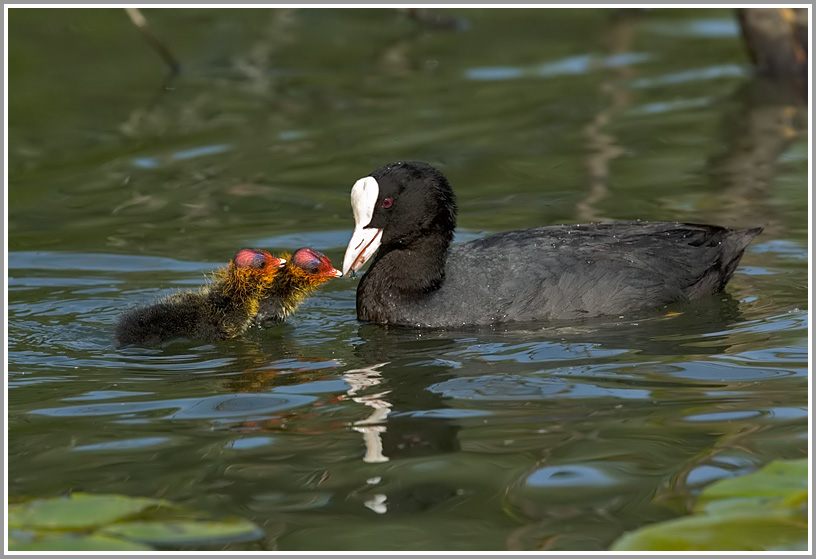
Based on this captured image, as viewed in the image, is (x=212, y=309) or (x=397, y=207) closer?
(x=212, y=309)

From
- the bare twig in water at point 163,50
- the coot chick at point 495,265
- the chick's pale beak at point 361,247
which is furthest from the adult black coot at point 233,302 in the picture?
the bare twig in water at point 163,50

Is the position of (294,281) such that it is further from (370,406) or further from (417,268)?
(370,406)

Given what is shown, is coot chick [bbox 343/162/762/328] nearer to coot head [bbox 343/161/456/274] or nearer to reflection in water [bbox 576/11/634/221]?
coot head [bbox 343/161/456/274]

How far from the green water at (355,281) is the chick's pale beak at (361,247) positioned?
0.34 m

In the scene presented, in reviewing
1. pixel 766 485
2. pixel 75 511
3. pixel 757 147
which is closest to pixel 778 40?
pixel 757 147

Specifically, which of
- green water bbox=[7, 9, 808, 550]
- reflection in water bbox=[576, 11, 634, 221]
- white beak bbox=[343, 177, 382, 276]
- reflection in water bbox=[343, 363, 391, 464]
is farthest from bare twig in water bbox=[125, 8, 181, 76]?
reflection in water bbox=[343, 363, 391, 464]

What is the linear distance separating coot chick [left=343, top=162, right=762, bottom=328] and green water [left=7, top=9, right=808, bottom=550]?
0.15 meters

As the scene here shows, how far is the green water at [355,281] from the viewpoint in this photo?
3.98 m

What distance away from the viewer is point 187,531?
11.4 ft

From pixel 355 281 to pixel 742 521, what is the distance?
3876 millimetres

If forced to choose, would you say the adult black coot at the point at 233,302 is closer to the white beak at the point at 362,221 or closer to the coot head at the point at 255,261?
the coot head at the point at 255,261

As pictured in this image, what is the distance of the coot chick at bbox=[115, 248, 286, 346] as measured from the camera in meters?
5.59

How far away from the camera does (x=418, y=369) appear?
5.24 metres

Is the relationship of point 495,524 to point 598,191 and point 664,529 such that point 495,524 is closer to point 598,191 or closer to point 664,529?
point 664,529
